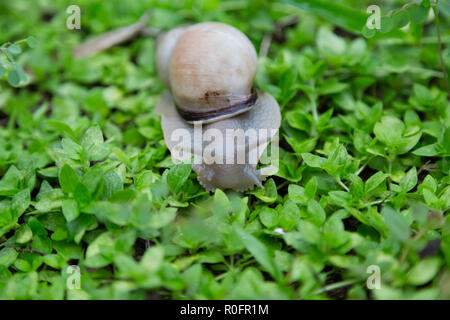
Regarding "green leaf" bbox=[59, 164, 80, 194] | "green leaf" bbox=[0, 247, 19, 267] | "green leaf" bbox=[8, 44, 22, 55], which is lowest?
"green leaf" bbox=[0, 247, 19, 267]

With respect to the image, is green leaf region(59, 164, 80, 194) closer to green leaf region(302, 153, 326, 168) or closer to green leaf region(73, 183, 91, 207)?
green leaf region(73, 183, 91, 207)

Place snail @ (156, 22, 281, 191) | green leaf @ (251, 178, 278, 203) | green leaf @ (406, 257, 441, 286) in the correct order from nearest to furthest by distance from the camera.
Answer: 1. green leaf @ (406, 257, 441, 286)
2. green leaf @ (251, 178, 278, 203)
3. snail @ (156, 22, 281, 191)

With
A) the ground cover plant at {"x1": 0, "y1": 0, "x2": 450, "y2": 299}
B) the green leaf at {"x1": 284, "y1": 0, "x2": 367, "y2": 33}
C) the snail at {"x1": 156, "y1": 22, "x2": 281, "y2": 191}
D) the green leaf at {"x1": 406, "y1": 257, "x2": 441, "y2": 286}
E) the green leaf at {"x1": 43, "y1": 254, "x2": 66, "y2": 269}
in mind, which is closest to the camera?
the green leaf at {"x1": 406, "y1": 257, "x2": 441, "y2": 286}

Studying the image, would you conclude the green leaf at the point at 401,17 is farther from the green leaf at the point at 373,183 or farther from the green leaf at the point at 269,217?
the green leaf at the point at 269,217

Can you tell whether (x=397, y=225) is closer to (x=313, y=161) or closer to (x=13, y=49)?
(x=313, y=161)

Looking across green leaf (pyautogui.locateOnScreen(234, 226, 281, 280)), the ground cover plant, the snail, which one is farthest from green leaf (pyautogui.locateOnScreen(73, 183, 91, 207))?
green leaf (pyautogui.locateOnScreen(234, 226, 281, 280))

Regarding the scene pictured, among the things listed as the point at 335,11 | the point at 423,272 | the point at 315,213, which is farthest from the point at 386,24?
the point at 423,272
